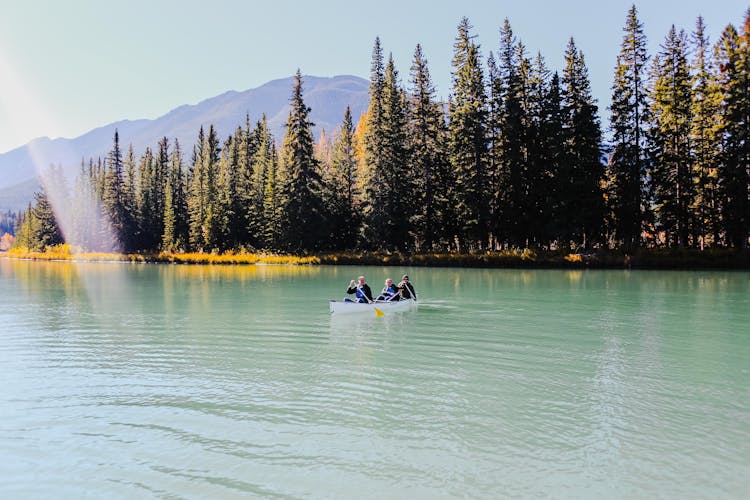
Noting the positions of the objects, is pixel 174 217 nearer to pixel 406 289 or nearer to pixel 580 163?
pixel 580 163

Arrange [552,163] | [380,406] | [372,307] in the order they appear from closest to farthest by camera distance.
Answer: [380,406]
[372,307]
[552,163]

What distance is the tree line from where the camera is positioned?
172 ft

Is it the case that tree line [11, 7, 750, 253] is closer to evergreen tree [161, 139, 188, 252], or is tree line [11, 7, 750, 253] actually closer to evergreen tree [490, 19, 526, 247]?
evergreen tree [490, 19, 526, 247]

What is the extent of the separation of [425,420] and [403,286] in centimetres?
1636

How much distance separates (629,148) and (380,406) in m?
52.1

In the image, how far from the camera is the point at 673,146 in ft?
179

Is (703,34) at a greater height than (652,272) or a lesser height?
greater

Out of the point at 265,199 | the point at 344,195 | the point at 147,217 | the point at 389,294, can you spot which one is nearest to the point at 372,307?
the point at 389,294

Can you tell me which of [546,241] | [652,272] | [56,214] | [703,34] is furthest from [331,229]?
[56,214]

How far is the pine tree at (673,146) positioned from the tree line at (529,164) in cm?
12

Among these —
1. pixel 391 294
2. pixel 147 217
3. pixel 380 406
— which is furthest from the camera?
pixel 147 217

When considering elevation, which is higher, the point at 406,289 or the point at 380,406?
the point at 406,289

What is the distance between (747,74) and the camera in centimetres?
5016

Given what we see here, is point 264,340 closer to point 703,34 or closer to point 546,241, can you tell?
point 546,241
